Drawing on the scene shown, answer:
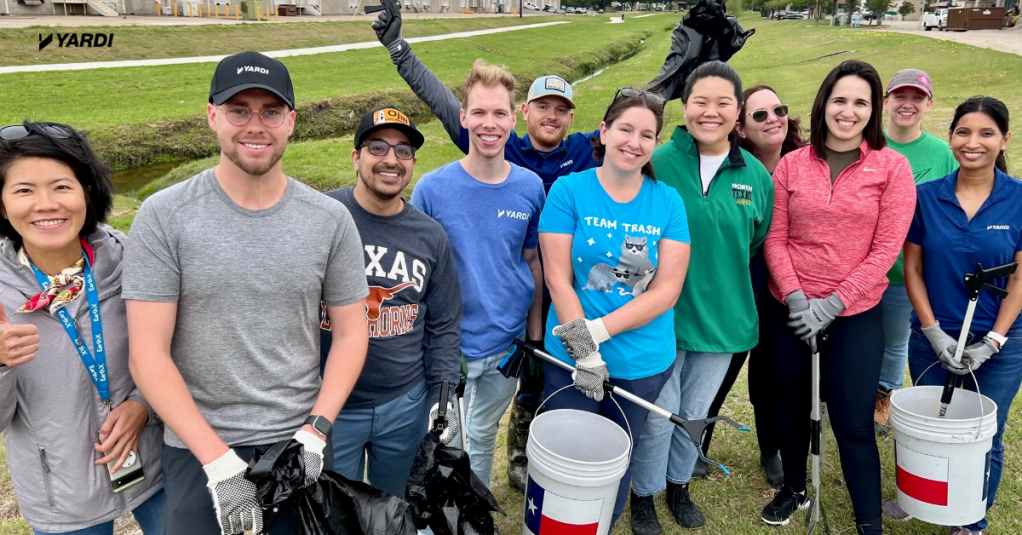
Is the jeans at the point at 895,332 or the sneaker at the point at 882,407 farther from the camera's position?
the sneaker at the point at 882,407

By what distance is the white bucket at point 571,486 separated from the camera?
290 cm

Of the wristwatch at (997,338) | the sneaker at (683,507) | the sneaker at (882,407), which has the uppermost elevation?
the wristwatch at (997,338)

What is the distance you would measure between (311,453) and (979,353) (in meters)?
3.45

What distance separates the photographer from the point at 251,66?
2.33 metres

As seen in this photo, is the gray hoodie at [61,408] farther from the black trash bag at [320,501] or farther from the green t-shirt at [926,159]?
the green t-shirt at [926,159]

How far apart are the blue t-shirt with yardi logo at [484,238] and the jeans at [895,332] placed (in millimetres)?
2673

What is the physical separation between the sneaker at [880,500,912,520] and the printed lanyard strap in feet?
14.1

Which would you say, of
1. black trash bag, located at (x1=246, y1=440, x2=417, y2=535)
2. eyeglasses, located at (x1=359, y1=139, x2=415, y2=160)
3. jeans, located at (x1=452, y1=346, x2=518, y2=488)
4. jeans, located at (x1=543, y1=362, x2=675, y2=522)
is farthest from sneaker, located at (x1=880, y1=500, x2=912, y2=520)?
eyeglasses, located at (x1=359, y1=139, x2=415, y2=160)

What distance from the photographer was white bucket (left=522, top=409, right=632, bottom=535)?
114 inches

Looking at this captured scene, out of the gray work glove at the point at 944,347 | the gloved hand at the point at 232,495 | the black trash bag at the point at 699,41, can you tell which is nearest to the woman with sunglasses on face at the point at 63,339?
the gloved hand at the point at 232,495

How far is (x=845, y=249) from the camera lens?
3.53 m

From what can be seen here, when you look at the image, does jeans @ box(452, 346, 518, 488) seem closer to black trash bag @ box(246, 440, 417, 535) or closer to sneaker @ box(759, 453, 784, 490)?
black trash bag @ box(246, 440, 417, 535)

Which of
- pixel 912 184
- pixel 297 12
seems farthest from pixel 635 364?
pixel 297 12

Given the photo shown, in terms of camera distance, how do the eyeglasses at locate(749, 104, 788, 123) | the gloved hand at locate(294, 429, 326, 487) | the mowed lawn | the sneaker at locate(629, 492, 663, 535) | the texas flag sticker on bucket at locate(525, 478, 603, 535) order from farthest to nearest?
1. the eyeglasses at locate(749, 104, 788, 123)
2. the mowed lawn
3. the sneaker at locate(629, 492, 663, 535)
4. the texas flag sticker on bucket at locate(525, 478, 603, 535)
5. the gloved hand at locate(294, 429, 326, 487)
